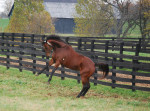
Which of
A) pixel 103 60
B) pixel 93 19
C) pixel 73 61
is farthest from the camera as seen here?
pixel 93 19

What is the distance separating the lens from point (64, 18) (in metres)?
68.6

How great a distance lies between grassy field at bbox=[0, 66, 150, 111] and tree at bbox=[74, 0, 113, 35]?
19431 mm

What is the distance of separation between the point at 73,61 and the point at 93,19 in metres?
23.9

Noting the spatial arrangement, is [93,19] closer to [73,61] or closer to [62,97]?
[73,61]

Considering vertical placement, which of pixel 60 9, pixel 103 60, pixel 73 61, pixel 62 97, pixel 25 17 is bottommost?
pixel 62 97

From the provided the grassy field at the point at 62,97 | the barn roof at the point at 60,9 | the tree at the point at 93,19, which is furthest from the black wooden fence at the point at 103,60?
the barn roof at the point at 60,9

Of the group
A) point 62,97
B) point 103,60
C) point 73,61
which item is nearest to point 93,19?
point 103,60

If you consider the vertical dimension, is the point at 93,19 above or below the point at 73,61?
above

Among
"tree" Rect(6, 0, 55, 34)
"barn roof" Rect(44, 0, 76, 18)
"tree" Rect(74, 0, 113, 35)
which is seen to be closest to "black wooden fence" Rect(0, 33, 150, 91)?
"tree" Rect(6, 0, 55, 34)

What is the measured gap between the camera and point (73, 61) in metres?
8.85

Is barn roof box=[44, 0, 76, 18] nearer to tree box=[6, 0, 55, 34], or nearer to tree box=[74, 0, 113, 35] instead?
tree box=[74, 0, 113, 35]

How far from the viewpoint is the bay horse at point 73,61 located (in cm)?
871

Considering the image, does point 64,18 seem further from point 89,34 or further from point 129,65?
point 129,65

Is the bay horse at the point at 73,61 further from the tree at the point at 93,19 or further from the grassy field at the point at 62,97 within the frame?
the tree at the point at 93,19
